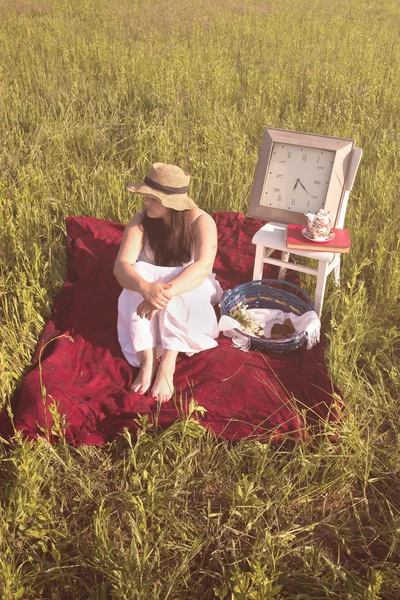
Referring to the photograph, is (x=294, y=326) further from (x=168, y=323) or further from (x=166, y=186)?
(x=166, y=186)

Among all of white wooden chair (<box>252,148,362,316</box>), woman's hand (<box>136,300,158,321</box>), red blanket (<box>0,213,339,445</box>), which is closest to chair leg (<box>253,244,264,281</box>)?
white wooden chair (<box>252,148,362,316</box>)

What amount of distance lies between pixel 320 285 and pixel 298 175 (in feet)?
2.34

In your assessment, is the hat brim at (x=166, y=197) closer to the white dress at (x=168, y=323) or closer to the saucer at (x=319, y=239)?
the white dress at (x=168, y=323)

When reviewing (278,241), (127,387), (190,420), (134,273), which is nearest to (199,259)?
(134,273)

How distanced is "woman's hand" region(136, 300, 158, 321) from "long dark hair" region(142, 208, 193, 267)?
16.6 inches

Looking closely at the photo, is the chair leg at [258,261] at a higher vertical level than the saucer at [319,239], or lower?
lower

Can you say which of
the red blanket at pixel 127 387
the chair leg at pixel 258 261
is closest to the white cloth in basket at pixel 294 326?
the red blanket at pixel 127 387

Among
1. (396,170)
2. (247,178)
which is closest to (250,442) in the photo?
(247,178)

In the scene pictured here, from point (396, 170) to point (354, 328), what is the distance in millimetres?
2236

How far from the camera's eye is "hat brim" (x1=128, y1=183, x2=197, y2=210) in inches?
111

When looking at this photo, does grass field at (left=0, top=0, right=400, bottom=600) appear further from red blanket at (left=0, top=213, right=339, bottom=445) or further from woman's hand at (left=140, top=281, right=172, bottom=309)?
woman's hand at (left=140, top=281, right=172, bottom=309)

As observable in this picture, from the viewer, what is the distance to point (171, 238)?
303 centimetres

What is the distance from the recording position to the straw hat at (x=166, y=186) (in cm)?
282

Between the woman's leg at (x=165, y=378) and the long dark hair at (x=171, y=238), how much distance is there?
589mm
